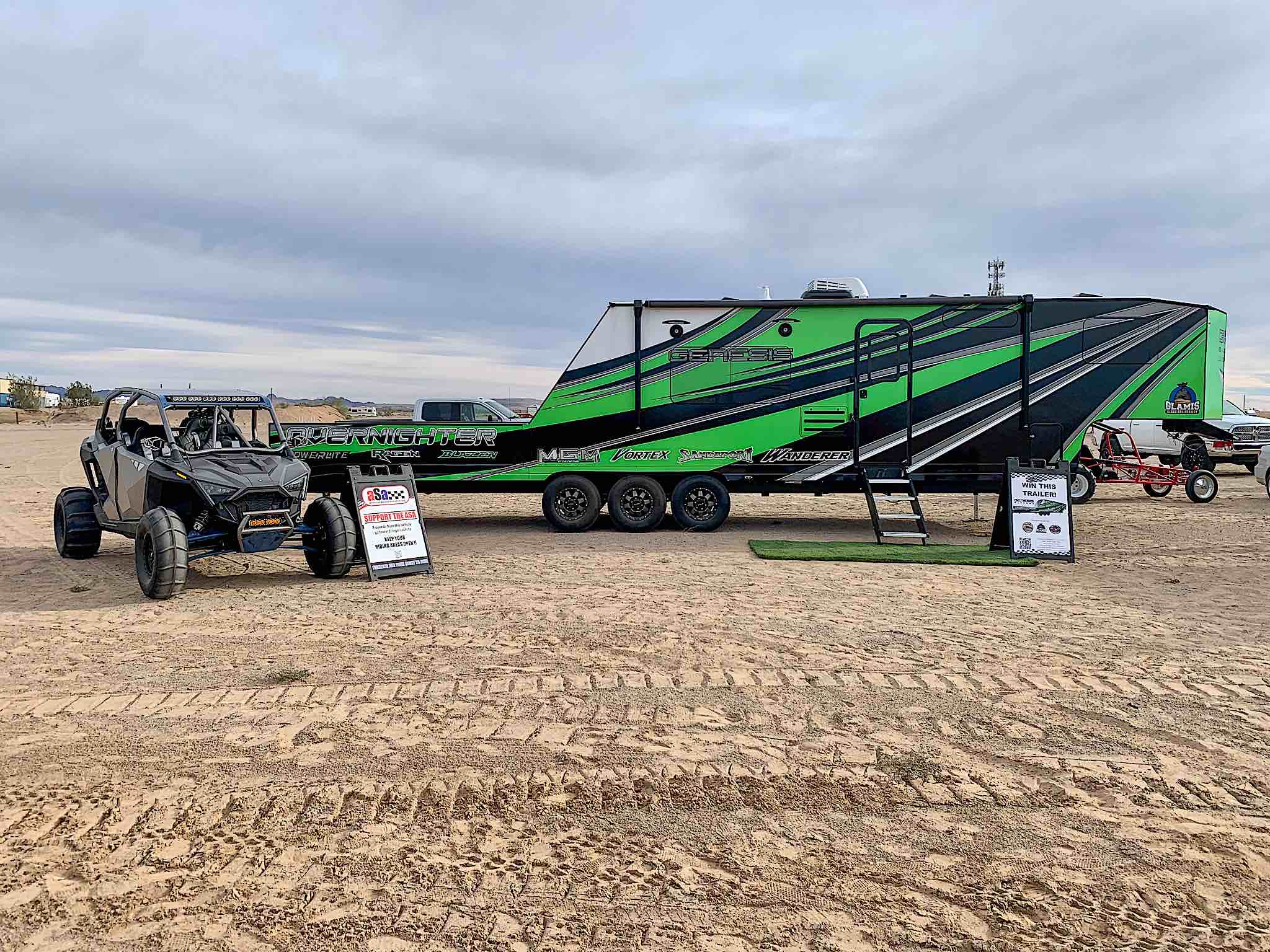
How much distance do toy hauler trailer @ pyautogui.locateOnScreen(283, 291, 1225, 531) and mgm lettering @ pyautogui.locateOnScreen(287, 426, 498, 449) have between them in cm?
2

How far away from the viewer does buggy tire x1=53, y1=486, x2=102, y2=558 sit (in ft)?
35.9

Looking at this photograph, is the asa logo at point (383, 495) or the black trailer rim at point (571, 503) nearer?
the asa logo at point (383, 495)

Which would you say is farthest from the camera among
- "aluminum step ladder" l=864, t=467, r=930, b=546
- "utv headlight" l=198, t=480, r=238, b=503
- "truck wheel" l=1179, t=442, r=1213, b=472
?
"truck wheel" l=1179, t=442, r=1213, b=472

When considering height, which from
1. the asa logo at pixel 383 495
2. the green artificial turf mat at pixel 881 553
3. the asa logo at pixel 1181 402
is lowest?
the green artificial turf mat at pixel 881 553

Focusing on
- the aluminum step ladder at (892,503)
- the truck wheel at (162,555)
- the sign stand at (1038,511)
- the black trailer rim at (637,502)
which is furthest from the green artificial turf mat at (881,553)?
the truck wheel at (162,555)

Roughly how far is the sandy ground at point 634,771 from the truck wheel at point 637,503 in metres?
4.96

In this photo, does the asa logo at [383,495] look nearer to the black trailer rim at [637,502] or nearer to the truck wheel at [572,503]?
the truck wheel at [572,503]

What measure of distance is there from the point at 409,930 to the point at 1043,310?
1267 centimetres

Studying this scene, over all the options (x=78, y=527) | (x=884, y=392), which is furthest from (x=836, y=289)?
(x=78, y=527)

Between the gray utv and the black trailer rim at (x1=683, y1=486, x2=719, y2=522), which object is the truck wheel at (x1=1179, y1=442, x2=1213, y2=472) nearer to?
the black trailer rim at (x1=683, y1=486, x2=719, y2=522)

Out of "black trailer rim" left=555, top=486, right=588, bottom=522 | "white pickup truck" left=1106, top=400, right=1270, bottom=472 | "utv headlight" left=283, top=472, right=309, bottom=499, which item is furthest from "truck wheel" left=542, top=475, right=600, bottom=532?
"white pickup truck" left=1106, top=400, right=1270, bottom=472

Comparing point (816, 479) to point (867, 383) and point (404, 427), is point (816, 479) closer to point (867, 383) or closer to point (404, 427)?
point (867, 383)

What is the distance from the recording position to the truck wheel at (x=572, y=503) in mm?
13711

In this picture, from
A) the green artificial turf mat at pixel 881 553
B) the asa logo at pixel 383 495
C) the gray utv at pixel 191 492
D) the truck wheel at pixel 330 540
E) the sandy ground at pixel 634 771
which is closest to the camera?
the sandy ground at pixel 634 771
